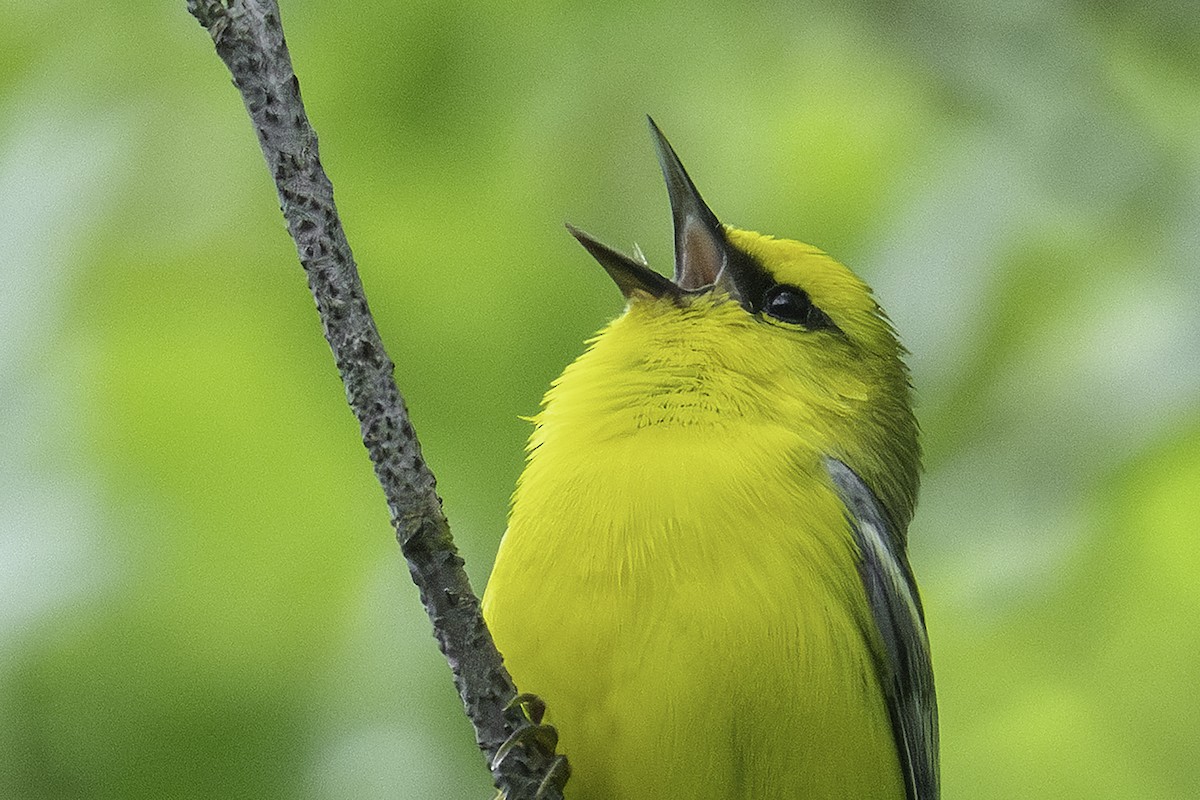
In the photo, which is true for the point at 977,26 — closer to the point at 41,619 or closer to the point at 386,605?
the point at 386,605

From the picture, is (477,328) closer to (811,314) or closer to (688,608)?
(688,608)

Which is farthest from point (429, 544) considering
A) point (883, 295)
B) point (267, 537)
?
point (883, 295)

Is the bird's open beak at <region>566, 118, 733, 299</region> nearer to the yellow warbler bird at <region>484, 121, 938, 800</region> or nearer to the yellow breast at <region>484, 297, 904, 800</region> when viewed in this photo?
the yellow warbler bird at <region>484, 121, 938, 800</region>

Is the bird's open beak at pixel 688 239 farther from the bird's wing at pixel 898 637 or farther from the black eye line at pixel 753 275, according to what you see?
the bird's wing at pixel 898 637

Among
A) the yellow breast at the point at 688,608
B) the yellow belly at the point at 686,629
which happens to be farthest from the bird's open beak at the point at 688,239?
the yellow belly at the point at 686,629

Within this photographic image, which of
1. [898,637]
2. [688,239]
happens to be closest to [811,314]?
[688,239]
